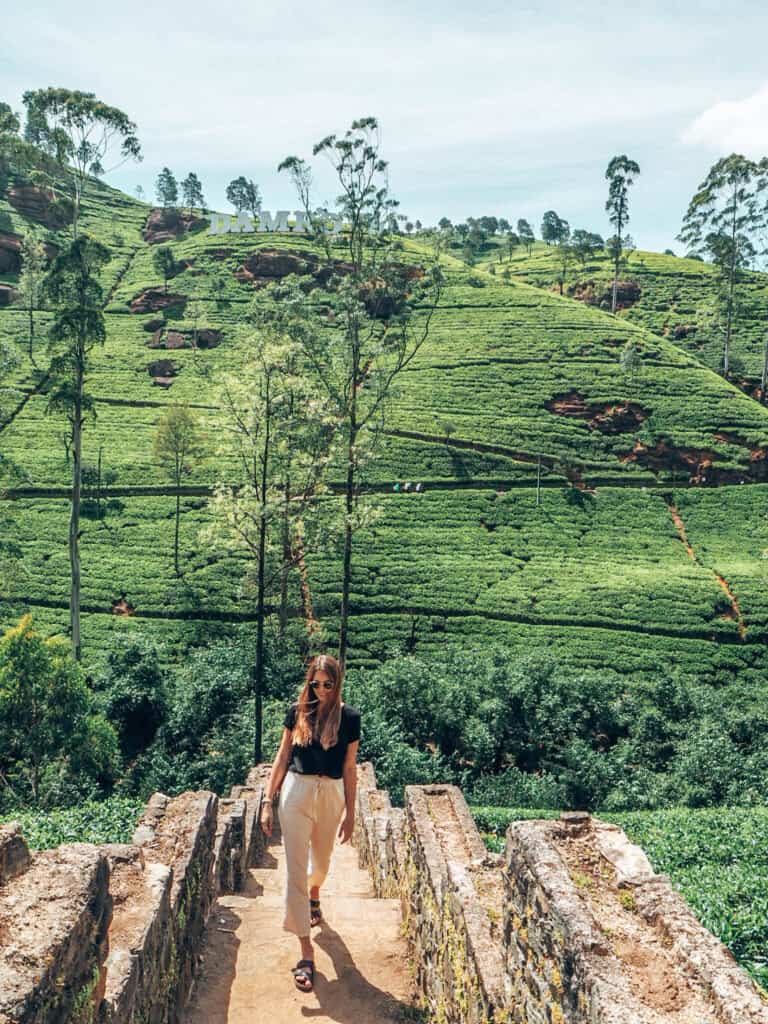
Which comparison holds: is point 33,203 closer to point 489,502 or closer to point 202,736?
point 489,502

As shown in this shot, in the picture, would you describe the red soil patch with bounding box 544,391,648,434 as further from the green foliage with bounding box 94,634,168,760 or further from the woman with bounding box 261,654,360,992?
the woman with bounding box 261,654,360,992

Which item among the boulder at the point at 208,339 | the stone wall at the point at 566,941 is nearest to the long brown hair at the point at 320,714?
the stone wall at the point at 566,941

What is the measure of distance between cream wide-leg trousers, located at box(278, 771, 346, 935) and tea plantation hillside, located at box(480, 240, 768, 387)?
66.9m

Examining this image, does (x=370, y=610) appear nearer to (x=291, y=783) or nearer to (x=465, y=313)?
(x=291, y=783)

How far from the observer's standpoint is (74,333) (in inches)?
1057

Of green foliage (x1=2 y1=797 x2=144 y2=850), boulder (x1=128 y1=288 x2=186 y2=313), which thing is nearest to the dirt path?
green foliage (x1=2 y1=797 x2=144 y2=850)

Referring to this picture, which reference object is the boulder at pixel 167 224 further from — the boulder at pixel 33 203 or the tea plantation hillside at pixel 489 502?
the tea plantation hillside at pixel 489 502

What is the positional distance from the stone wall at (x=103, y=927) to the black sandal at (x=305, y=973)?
2.30 feet

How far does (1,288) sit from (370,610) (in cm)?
6144

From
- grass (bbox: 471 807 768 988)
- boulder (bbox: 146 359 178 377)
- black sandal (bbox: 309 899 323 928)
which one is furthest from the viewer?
boulder (bbox: 146 359 178 377)

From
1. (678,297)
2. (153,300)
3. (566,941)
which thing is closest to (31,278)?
(153,300)

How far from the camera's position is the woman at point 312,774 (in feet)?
16.7

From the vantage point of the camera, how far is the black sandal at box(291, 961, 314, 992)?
4.90 meters

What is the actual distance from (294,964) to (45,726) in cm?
1393
